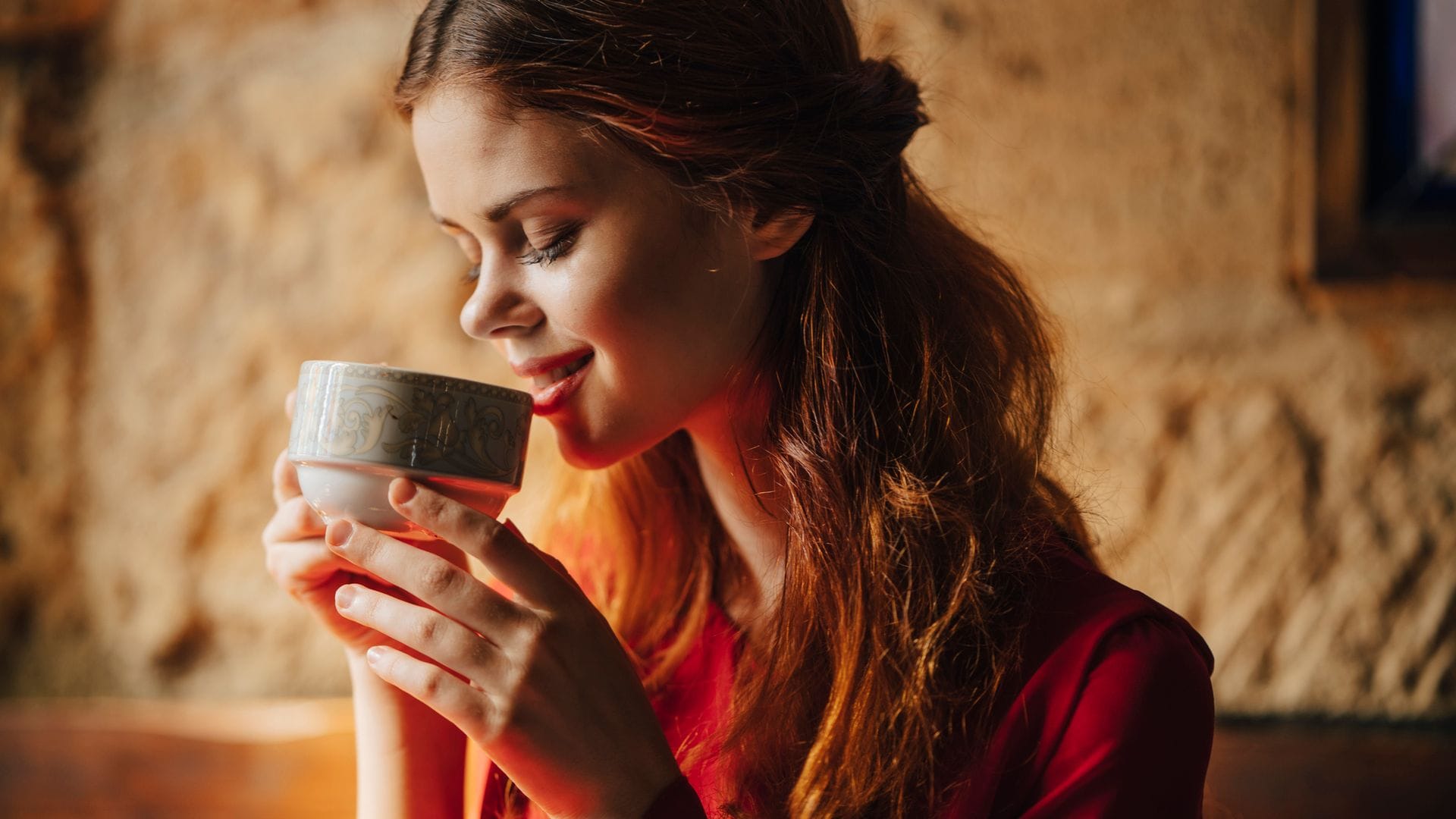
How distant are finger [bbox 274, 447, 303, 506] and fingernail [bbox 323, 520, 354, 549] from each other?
0.56 feet

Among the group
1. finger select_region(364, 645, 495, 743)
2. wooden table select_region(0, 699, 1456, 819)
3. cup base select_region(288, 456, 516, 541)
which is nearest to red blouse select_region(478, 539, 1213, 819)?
finger select_region(364, 645, 495, 743)

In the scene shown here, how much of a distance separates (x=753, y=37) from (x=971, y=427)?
13.7 inches

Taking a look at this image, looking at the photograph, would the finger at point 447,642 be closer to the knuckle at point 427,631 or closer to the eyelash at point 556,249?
the knuckle at point 427,631

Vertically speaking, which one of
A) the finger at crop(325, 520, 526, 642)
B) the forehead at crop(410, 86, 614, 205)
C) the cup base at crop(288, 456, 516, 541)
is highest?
the forehead at crop(410, 86, 614, 205)

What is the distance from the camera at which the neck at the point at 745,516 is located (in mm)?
879

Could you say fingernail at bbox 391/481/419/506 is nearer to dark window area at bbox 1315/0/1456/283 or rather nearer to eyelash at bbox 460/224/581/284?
eyelash at bbox 460/224/581/284

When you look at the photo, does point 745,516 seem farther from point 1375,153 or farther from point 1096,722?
point 1375,153

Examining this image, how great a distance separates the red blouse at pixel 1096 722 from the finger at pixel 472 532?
0.53ft

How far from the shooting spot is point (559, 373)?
0.78 meters

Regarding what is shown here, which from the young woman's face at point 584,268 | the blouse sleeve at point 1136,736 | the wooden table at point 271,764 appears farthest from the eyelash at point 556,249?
the wooden table at point 271,764

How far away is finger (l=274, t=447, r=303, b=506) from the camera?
80 cm

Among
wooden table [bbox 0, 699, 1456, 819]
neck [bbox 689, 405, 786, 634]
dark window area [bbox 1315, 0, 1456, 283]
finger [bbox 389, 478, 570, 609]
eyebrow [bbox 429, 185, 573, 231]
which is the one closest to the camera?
finger [bbox 389, 478, 570, 609]

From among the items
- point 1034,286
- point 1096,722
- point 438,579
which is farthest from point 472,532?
point 1034,286

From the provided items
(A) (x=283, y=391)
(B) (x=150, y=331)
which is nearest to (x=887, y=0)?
(A) (x=283, y=391)
